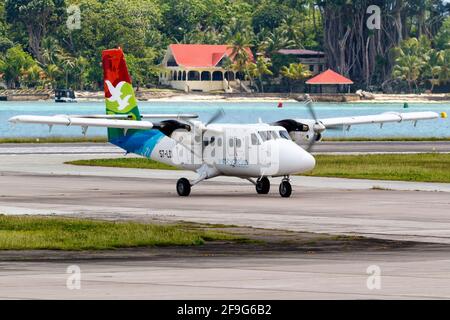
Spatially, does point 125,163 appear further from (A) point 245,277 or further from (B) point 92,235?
(A) point 245,277

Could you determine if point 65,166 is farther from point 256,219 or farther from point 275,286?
point 275,286

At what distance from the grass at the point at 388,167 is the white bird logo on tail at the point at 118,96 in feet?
34.3

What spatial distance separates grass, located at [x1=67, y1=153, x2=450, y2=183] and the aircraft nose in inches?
490

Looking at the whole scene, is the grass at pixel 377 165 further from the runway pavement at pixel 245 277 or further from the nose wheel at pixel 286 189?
the runway pavement at pixel 245 277

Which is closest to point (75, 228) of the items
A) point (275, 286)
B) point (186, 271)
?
point (186, 271)

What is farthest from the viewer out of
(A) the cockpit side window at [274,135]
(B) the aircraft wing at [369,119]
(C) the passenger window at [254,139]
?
(B) the aircraft wing at [369,119]

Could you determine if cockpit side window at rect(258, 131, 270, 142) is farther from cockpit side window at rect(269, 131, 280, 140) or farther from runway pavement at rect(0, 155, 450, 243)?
runway pavement at rect(0, 155, 450, 243)

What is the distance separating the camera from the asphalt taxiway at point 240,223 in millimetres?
23375

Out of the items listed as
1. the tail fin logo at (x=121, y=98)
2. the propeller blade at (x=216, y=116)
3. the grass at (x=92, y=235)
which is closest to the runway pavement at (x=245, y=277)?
the grass at (x=92, y=235)

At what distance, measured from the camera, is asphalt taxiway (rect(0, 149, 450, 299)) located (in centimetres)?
2338

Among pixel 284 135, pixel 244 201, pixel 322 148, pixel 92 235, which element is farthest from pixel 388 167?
pixel 92 235

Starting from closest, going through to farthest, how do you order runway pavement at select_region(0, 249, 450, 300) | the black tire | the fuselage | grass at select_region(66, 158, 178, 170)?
1. runway pavement at select_region(0, 249, 450, 300)
2. the fuselage
3. the black tire
4. grass at select_region(66, 158, 178, 170)

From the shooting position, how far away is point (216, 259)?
1137 inches

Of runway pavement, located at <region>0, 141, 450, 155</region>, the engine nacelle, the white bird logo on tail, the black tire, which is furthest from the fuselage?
runway pavement, located at <region>0, 141, 450, 155</region>
